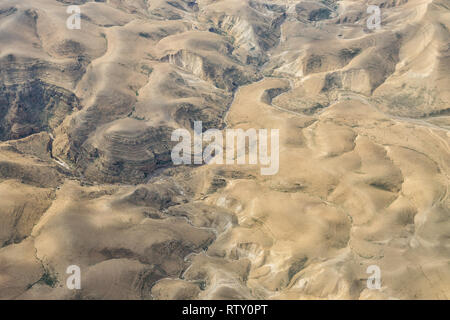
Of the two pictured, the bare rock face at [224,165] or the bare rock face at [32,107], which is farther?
the bare rock face at [32,107]

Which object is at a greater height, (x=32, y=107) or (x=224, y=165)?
(x=32, y=107)

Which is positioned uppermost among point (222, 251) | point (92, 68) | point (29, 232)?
point (92, 68)

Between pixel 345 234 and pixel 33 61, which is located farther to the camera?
pixel 33 61

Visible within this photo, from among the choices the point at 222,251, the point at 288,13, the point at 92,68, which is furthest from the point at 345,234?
the point at 288,13

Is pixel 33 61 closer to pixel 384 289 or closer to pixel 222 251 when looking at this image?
pixel 222 251

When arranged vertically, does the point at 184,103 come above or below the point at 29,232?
above

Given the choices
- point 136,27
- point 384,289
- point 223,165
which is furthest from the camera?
point 136,27

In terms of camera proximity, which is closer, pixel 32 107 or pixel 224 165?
pixel 224 165

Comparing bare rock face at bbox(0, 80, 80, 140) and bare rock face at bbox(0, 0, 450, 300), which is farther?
bare rock face at bbox(0, 80, 80, 140)
